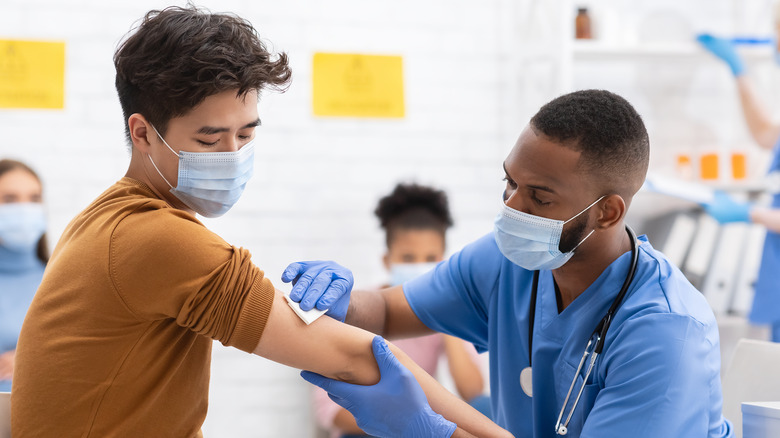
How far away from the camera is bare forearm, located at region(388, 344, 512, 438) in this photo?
1.34 m

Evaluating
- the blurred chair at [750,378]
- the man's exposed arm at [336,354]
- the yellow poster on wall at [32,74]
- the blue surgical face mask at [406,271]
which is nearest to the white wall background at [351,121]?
the yellow poster on wall at [32,74]

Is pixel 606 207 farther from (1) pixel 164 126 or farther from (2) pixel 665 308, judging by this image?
(1) pixel 164 126

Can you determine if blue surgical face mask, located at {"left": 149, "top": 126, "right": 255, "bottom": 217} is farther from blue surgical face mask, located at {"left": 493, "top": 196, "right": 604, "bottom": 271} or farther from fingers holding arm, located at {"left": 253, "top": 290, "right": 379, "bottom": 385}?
blue surgical face mask, located at {"left": 493, "top": 196, "right": 604, "bottom": 271}

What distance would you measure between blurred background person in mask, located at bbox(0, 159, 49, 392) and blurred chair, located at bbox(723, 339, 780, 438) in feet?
6.81

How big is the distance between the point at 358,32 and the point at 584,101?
172 centimetres

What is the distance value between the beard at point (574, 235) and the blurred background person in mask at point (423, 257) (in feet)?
3.67

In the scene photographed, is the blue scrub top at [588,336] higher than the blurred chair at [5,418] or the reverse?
higher

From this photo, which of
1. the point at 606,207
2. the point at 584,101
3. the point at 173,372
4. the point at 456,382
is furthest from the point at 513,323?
the point at 456,382

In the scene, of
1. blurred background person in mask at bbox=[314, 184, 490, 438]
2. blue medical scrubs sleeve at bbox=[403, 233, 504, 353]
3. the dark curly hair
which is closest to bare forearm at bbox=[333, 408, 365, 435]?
blurred background person in mask at bbox=[314, 184, 490, 438]

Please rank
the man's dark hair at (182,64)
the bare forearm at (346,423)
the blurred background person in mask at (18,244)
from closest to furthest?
the man's dark hair at (182,64)
the bare forearm at (346,423)
the blurred background person in mask at (18,244)

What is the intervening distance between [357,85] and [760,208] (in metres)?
1.51

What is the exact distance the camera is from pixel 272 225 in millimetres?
2818

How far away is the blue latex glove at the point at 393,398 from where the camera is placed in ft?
4.17

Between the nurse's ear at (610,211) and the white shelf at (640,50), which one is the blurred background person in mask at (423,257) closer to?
the white shelf at (640,50)
